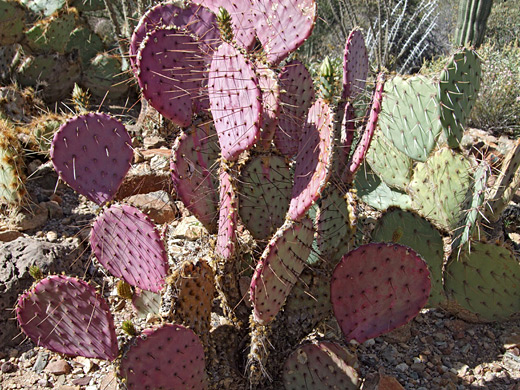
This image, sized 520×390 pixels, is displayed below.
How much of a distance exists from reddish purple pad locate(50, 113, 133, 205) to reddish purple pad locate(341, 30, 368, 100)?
42.4 inches

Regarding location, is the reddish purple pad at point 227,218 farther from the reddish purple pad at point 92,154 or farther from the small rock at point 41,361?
the small rock at point 41,361

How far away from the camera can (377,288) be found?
7.16 ft

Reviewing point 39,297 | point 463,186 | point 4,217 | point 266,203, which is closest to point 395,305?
point 266,203

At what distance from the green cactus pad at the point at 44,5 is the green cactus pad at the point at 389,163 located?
4.98 m

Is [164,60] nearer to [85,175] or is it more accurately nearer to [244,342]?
[85,175]

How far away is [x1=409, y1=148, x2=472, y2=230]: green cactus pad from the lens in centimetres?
313

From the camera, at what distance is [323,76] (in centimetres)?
198

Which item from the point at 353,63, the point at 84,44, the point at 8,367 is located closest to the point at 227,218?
the point at 353,63

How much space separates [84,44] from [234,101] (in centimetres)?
557

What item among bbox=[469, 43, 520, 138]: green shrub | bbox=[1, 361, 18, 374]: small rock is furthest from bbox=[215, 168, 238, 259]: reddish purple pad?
bbox=[469, 43, 520, 138]: green shrub

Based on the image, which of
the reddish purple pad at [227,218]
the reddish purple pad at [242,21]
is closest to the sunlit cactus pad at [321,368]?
the reddish purple pad at [227,218]

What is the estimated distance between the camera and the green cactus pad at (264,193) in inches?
91.5

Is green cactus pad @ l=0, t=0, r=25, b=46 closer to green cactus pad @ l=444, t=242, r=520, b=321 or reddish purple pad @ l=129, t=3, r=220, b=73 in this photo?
reddish purple pad @ l=129, t=3, r=220, b=73

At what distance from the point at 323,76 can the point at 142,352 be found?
1.20 metres
